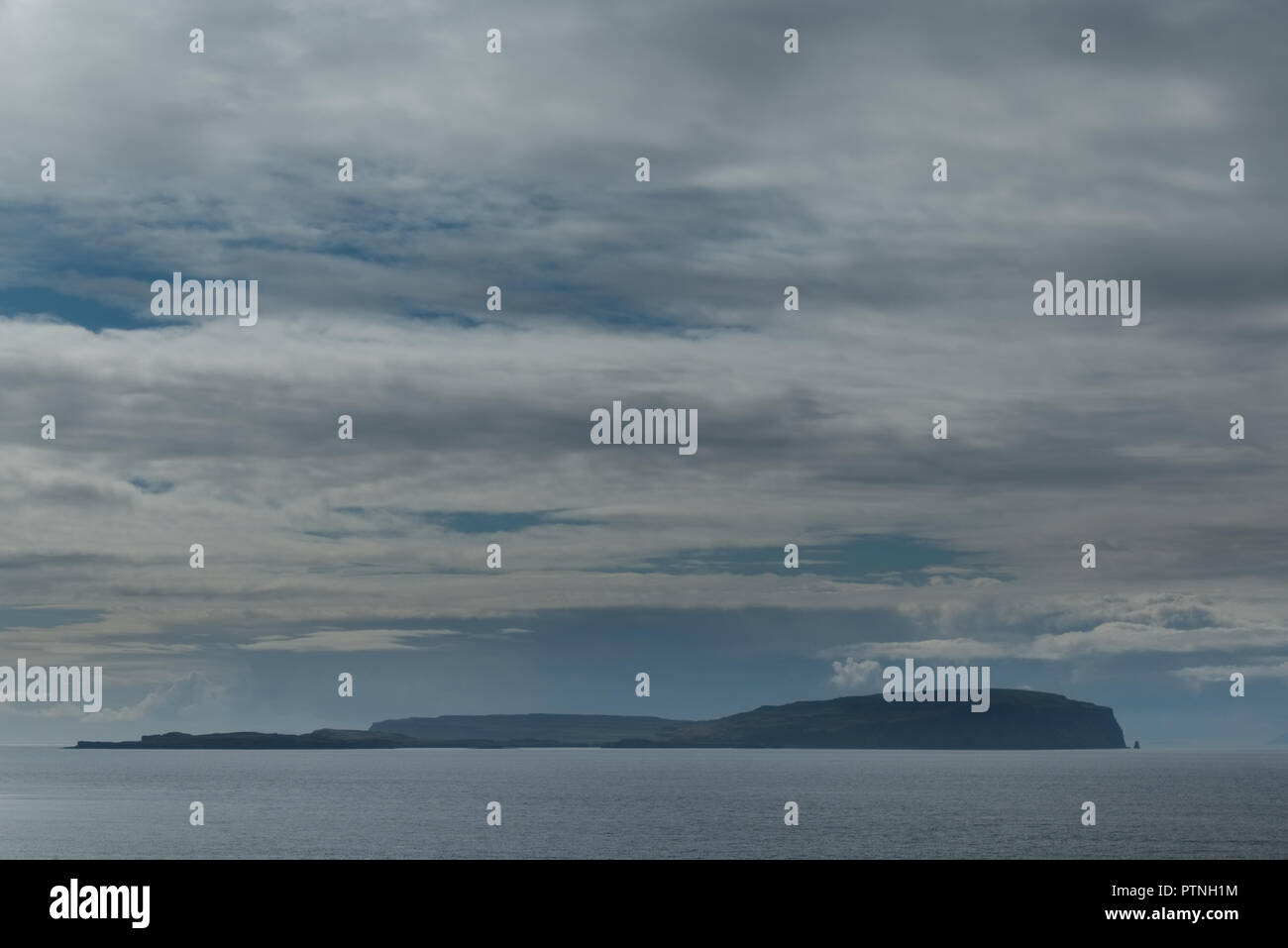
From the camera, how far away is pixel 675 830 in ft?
641
